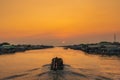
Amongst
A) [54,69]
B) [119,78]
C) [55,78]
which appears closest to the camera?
[55,78]

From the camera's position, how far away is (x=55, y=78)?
38781 mm

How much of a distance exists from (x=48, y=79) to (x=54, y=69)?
11.7 m

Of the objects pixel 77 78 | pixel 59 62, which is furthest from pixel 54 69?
pixel 77 78

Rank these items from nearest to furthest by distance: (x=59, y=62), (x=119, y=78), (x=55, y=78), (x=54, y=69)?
(x=55, y=78) < (x=119, y=78) < (x=54, y=69) < (x=59, y=62)

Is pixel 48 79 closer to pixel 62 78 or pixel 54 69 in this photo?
pixel 62 78

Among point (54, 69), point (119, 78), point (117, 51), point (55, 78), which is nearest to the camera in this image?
point (55, 78)

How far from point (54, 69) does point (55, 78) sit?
11945 millimetres

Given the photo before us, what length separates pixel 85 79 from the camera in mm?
41719

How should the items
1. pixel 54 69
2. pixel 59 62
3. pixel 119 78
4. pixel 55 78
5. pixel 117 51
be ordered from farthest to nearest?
1. pixel 117 51
2. pixel 59 62
3. pixel 54 69
4. pixel 119 78
5. pixel 55 78

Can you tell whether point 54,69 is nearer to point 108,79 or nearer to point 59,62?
point 59,62

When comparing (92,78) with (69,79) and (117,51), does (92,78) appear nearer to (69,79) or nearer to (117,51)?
(69,79)

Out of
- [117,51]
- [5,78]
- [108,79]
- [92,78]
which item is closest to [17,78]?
[5,78]

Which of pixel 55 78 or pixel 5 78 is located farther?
pixel 5 78

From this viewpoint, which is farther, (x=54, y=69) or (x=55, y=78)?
(x=54, y=69)
